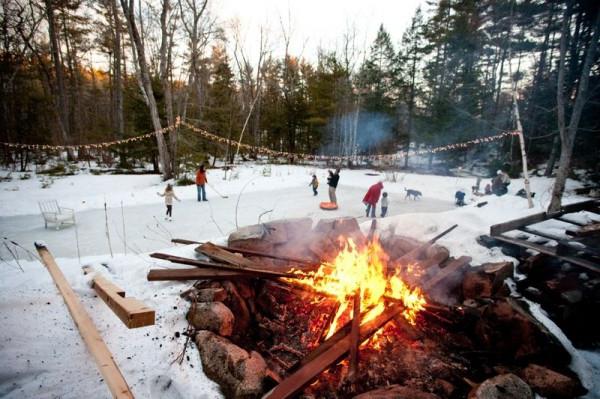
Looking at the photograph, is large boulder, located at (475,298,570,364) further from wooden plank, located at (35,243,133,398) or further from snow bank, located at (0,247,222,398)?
wooden plank, located at (35,243,133,398)

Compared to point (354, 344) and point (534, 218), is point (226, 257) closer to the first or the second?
point (354, 344)

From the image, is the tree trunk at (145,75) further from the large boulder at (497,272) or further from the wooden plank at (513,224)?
the large boulder at (497,272)

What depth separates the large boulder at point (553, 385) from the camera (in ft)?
9.26

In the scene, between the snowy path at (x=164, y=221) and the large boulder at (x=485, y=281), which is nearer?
the large boulder at (x=485, y=281)

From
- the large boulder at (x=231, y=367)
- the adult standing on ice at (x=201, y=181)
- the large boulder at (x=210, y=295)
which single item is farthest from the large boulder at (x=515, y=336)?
the adult standing on ice at (x=201, y=181)

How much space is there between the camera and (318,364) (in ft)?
9.17

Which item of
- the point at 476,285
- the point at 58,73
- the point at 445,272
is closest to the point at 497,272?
the point at 476,285

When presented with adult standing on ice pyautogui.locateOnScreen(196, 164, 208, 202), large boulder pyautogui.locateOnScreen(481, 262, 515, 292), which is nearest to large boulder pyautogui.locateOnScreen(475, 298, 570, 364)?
large boulder pyautogui.locateOnScreen(481, 262, 515, 292)

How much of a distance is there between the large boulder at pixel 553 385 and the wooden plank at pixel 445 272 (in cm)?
149

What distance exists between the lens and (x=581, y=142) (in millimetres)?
18297

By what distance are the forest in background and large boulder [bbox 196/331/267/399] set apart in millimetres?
11375

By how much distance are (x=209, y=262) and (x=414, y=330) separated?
3172 mm

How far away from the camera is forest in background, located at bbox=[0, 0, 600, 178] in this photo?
55.8 feet

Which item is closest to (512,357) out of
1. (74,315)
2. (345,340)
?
(345,340)
